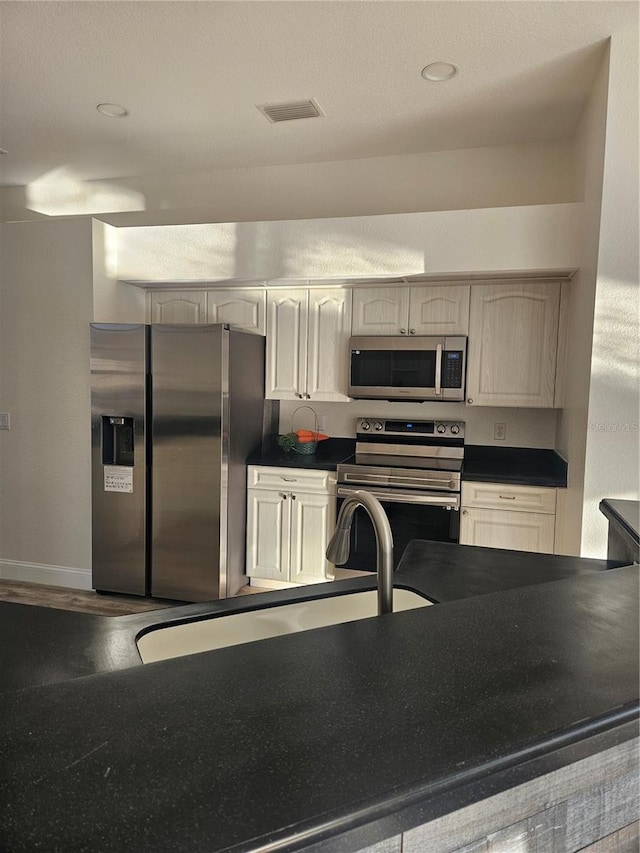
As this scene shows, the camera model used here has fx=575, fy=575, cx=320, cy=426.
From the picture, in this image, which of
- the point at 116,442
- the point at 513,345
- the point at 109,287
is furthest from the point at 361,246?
the point at 116,442

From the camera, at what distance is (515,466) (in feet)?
12.1

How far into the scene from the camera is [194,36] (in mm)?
2506

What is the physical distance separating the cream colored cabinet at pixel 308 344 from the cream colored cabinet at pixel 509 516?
41.6 inches

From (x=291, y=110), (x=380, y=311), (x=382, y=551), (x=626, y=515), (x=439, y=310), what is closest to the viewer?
(x=382, y=551)

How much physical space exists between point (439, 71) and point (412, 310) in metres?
1.29

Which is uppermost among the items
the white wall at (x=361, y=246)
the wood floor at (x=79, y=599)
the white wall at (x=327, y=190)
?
the white wall at (x=327, y=190)

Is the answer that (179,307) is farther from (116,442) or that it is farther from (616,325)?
(616,325)

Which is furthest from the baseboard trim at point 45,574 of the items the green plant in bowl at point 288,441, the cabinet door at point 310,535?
the green plant in bowl at point 288,441

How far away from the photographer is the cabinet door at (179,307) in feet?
13.0

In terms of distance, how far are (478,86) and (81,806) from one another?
3.27 m

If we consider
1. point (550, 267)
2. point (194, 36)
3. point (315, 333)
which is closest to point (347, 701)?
point (194, 36)

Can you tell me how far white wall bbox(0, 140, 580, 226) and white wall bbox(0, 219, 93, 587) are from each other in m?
0.75

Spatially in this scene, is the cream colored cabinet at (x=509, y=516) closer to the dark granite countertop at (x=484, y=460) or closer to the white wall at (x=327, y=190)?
the dark granite countertop at (x=484, y=460)

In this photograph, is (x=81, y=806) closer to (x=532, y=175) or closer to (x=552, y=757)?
(x=552, y=757)
